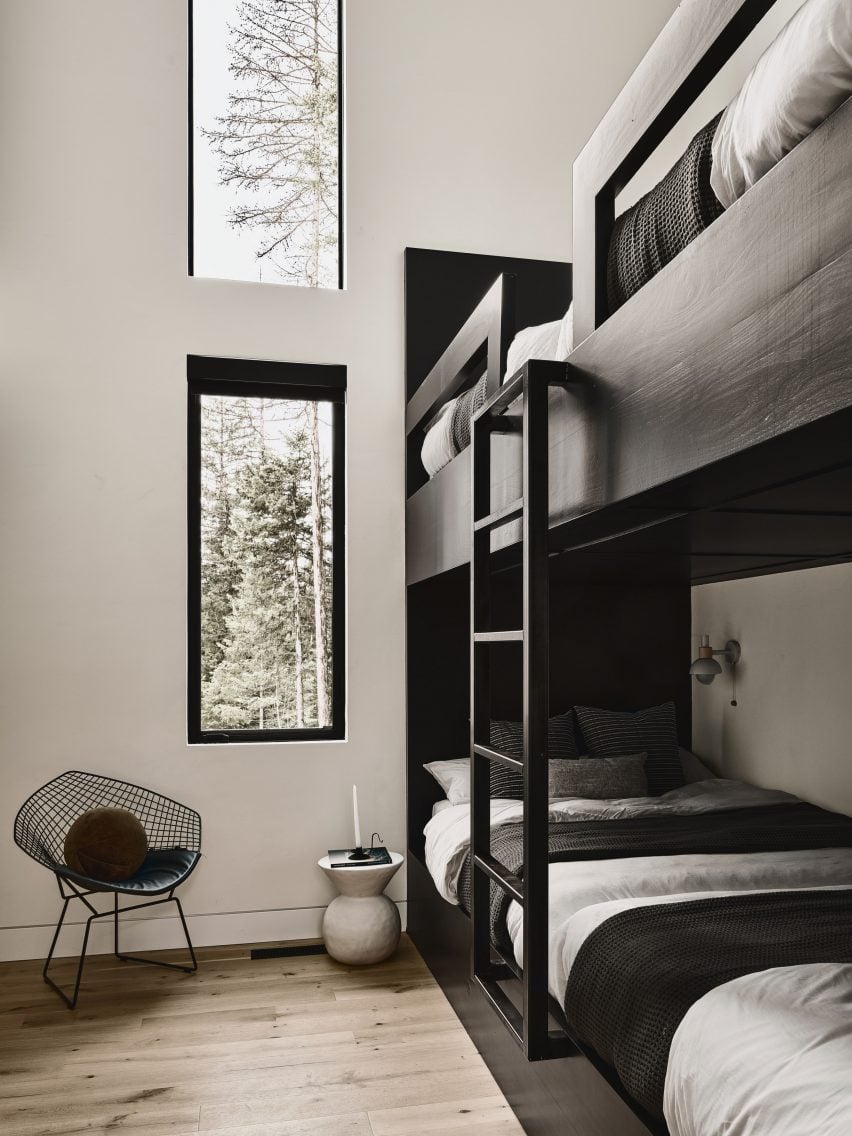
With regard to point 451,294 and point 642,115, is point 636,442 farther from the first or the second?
point 451,294

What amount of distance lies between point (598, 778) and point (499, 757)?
1.48 m

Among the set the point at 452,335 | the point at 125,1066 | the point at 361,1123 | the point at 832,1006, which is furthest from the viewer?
the point at 452,335

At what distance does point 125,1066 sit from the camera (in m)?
2.65

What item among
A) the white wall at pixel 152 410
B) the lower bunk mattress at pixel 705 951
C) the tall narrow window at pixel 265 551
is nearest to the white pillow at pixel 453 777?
the white wall at pixel 152 410

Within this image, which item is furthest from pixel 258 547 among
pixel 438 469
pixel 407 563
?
pixel 438 469

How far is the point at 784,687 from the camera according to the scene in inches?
141

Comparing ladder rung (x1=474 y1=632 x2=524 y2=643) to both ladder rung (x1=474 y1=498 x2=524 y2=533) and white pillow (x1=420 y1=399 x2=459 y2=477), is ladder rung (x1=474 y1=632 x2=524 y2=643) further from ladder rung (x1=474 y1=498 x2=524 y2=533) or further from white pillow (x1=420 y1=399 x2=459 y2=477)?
white pillow (x1=420 y1=399 x2=459 y2=477)

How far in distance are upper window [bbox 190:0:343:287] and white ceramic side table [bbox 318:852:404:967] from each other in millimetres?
2521

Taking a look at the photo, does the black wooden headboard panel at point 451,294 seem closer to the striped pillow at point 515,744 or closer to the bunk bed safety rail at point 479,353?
the bunk bed safety rail at point 479,353

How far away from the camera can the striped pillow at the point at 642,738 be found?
3648mm

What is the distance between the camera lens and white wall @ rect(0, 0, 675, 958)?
3.62m

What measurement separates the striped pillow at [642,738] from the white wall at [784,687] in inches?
11.9

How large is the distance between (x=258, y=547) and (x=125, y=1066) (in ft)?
6.64

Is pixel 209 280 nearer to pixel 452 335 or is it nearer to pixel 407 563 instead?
pixel 452 335
